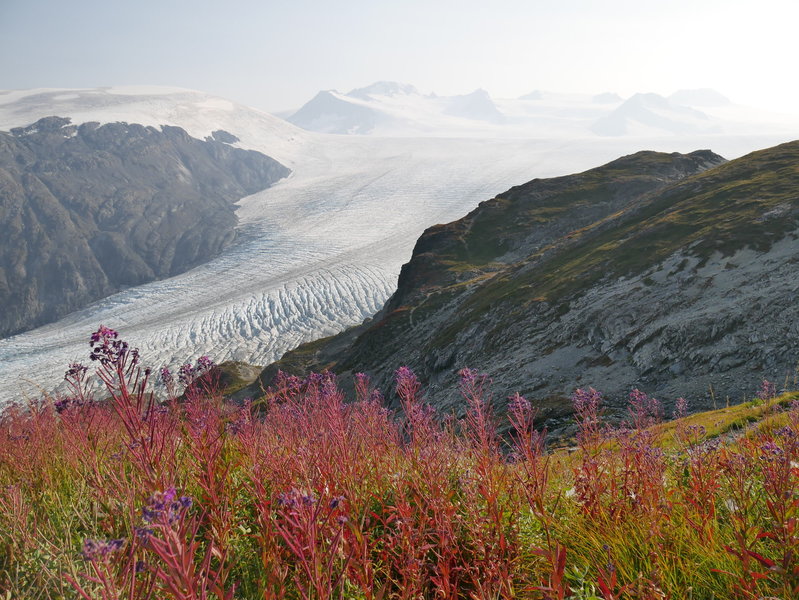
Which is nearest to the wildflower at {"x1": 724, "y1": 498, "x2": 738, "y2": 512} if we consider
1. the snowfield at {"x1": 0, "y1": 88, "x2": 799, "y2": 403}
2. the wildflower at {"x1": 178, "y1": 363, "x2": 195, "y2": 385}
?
the wildflower at {"x1": 178, "y1": 363, "x2": 195, "y2": 385}

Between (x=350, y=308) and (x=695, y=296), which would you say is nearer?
(x=695, y=296)

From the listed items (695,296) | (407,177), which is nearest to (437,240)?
(695,296)

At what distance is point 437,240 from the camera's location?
67500 mm

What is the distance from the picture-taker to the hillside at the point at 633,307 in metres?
19.7

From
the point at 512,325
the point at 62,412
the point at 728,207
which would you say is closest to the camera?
the point at 62,412

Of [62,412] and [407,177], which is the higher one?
[407,177]

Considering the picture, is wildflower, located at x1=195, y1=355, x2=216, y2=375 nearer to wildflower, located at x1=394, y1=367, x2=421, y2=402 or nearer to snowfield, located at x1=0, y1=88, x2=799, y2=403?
wildflower, located at x1=394, y1=367, x2=421, y2=402

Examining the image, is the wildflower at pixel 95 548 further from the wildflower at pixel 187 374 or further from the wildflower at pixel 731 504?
the wildflower at pixel 731 504

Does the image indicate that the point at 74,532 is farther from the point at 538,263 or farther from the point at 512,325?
the point at 538,263

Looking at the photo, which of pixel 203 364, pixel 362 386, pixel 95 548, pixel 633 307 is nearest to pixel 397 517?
pixel 95 548

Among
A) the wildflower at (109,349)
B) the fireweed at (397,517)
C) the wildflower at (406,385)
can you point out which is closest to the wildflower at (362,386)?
the wildflower at (406,385)

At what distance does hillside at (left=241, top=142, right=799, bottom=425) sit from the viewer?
64.6 feet

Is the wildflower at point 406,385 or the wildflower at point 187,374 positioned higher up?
the wildflower at point 187,374

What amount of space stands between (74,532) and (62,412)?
3.83 ft
